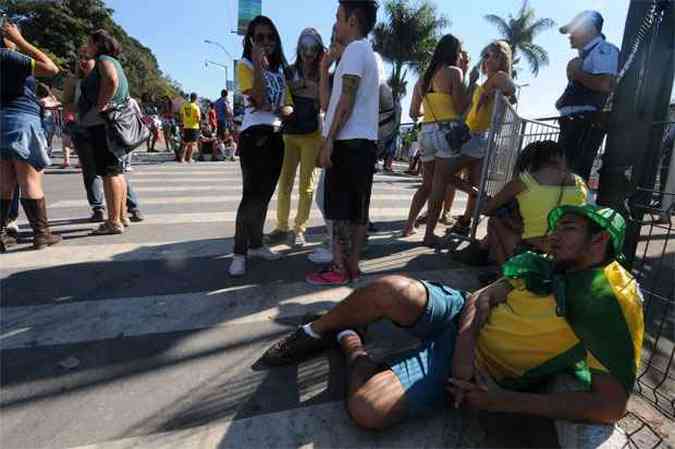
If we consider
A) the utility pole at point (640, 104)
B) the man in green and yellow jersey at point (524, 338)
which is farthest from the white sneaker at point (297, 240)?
the utility pole at point (640, 104)

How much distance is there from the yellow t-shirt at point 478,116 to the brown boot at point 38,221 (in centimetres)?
394

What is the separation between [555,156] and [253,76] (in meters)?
2.18

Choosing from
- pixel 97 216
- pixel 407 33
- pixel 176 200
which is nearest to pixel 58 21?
pixel 407 33

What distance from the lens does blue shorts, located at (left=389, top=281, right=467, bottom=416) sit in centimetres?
173

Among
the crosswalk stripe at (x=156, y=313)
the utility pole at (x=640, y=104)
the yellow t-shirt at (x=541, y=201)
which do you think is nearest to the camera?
the utility pole at (x=640, y=104)

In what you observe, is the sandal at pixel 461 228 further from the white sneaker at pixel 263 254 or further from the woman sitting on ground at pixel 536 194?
the white sneaker at pixel 263 254

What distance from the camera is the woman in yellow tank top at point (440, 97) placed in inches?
157

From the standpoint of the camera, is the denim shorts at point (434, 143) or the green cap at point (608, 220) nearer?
the green cap at point (608, 220)

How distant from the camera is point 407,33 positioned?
2938 centimetres

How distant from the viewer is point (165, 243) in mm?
4055

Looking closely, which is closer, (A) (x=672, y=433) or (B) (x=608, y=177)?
(A) (x=672, y=433)

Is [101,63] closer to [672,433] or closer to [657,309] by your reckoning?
[672,433]

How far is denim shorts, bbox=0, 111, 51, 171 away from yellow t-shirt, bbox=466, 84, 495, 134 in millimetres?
3845

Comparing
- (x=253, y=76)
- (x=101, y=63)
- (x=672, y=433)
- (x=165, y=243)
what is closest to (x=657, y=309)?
(x=672, y=433)
